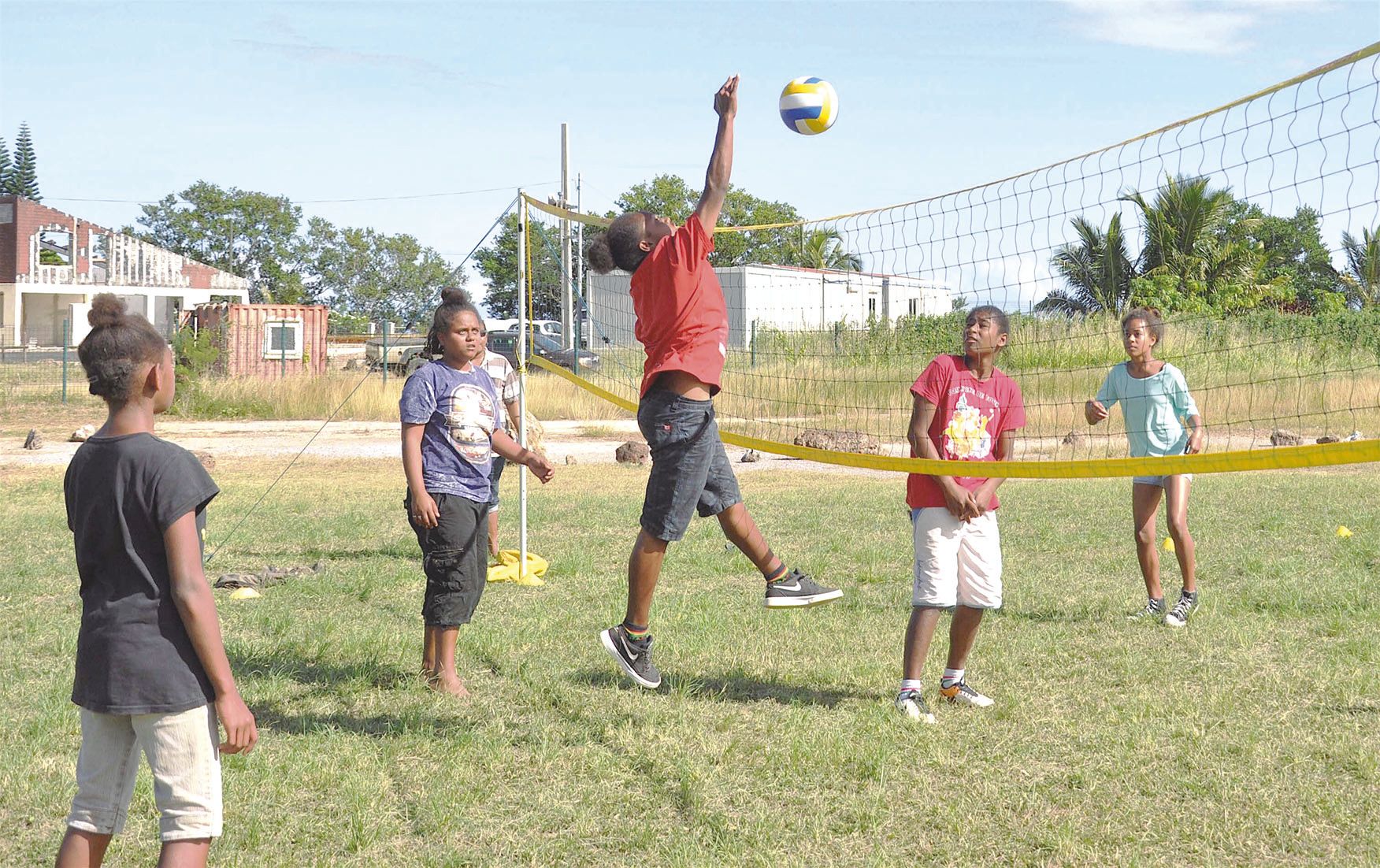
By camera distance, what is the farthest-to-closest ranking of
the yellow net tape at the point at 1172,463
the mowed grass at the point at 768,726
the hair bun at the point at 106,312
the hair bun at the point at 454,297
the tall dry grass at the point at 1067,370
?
the tall dry grass at the point at 1067,370, the hair bun at the point at 454,297, the yellow net tape at the point at 1172,463, the mowed grass at the point at 768,726, the hair bun at the point at 106,312

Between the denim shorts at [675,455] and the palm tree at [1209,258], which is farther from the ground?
the palm tree at [1209,258]

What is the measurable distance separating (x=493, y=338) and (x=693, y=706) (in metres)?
28.1

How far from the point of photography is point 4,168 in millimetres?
85062

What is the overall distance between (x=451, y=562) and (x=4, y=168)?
93.7 m

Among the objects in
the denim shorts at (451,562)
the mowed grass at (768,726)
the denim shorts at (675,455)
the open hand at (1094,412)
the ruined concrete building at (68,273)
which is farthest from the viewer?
the ruined concrete building at (68,273)

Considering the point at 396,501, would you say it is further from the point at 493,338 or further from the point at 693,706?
the point at 493,338

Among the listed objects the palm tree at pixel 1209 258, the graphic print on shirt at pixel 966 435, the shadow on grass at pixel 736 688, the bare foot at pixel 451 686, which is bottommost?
the shadow on grass at pixel 736 688

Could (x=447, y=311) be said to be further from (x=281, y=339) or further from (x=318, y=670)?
(x=281, y=339)

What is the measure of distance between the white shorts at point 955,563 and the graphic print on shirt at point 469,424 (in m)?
1.80

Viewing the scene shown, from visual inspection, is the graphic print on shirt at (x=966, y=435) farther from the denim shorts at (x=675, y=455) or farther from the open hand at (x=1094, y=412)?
the open hand at (x=1094, y=412)

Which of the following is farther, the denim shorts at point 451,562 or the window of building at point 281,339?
the window of building at point 281,339

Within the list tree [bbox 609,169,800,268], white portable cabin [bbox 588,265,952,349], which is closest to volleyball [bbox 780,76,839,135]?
white portable cabin [bbox 588,265,952,349]

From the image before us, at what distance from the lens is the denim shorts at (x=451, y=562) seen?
513 cm

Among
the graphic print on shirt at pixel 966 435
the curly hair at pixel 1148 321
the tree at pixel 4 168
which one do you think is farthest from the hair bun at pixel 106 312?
the tree at pixel 4 168
